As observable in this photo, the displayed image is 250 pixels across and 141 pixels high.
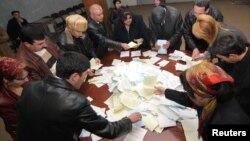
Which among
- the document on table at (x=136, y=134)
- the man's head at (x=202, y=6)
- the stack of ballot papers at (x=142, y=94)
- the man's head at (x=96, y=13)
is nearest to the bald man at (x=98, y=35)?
the man's head at (x=96, y=13)

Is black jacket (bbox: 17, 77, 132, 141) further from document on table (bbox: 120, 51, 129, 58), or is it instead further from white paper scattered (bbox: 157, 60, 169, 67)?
document on table (bbox: 120, 51, 129, 58)

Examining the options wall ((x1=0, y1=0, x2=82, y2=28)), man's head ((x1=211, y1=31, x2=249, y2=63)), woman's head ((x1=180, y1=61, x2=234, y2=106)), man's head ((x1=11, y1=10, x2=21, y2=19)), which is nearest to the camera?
woman's head ((x1=180, y1=61, x2=234, y2=106))

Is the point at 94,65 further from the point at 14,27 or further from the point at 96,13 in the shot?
the point at 14,27

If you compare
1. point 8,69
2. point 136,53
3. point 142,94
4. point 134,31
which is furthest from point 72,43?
point 142,94

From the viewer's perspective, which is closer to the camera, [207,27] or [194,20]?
[207,27]

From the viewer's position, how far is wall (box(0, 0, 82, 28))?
6.73 meters

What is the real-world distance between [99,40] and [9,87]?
1685 millimetres

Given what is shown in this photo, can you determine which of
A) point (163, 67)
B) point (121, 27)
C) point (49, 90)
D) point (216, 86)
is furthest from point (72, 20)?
point (216, 86)

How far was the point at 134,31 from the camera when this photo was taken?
3.42 m

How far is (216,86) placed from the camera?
1.38 metres

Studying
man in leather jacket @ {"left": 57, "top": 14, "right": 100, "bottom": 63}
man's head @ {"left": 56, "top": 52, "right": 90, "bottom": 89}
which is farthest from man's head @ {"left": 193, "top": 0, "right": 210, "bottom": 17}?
man's head @ {"left": 56, "top": 52, "right": 90, "bottom": 89}

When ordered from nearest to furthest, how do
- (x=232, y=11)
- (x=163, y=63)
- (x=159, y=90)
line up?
(x=159, y=90) < (x=163, y=63) < (x=232, y=11)

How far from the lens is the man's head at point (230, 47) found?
183cm

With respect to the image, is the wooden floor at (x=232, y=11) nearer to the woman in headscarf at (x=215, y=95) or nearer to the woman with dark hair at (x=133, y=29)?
the woman with dark hair at (x=133, y=29)
